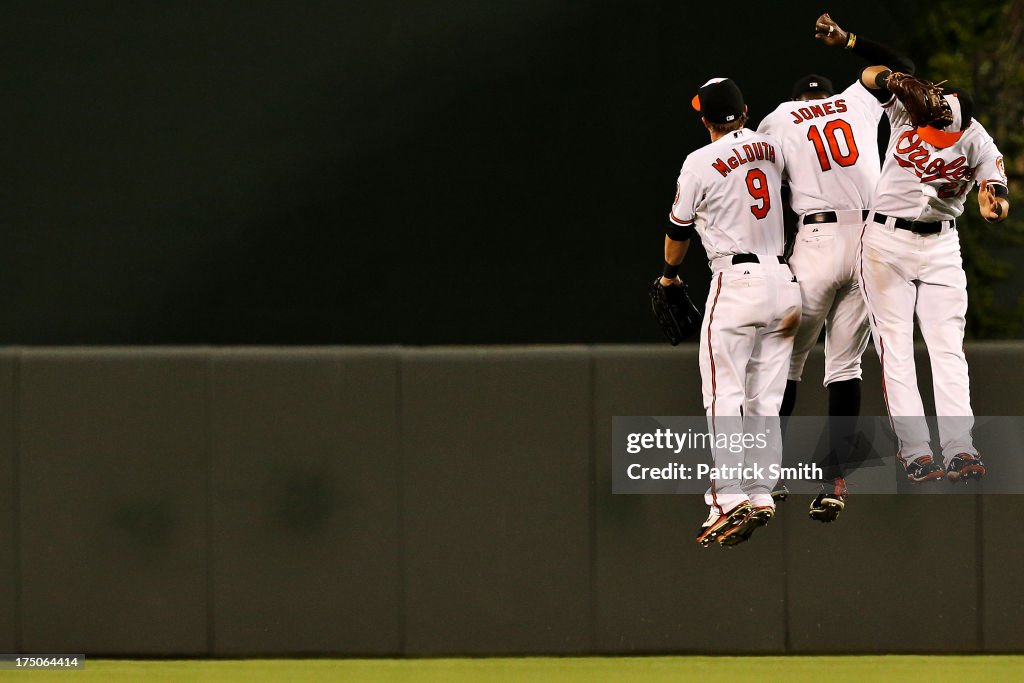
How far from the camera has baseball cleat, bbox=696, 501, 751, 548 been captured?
15.6ft

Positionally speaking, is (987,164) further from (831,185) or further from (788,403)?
(788,403)

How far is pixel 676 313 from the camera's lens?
4.88 meters

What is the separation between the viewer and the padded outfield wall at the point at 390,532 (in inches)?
237

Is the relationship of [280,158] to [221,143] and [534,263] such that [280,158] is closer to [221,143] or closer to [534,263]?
[221,143]

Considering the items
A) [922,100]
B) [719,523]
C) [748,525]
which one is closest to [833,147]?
[922,100]

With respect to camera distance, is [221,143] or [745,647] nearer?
[745,647]

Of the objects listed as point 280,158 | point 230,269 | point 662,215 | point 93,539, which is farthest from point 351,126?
point 93,539

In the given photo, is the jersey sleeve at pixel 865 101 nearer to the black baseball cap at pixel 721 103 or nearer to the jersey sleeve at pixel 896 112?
the jersey sleeve at pixel 896 112

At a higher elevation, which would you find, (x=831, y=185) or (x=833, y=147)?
(x=833, y=147)

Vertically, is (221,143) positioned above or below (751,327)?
above

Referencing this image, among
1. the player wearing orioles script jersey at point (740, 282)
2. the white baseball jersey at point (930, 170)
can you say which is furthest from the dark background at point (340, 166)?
the white baseball jersey at point (930, 170)

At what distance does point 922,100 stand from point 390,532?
2.95m

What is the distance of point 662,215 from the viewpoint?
7926mm

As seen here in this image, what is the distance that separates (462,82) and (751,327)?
13.4 feet
